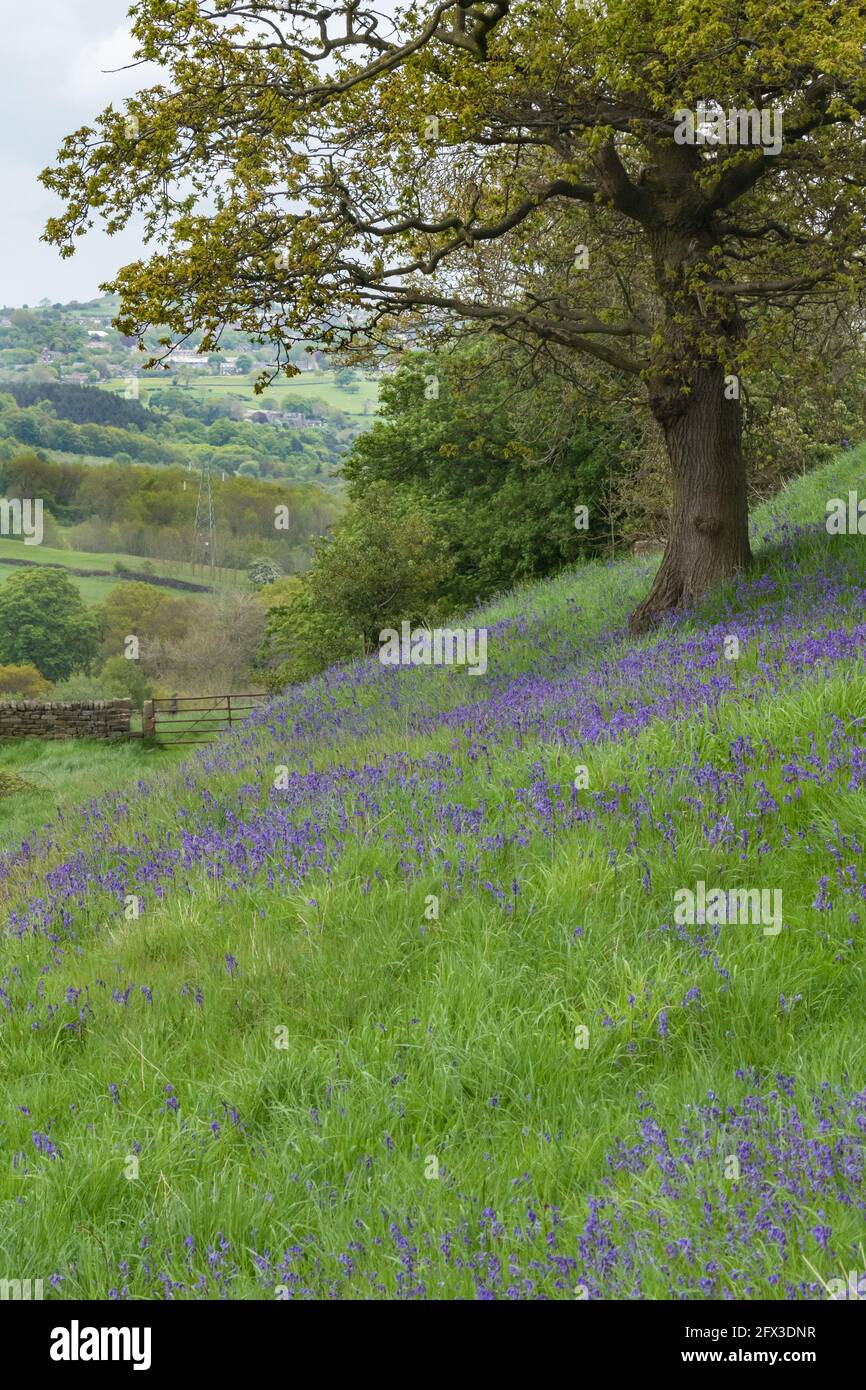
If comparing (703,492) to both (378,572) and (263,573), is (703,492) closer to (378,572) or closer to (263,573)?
(378,572)

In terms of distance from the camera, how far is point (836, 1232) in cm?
289

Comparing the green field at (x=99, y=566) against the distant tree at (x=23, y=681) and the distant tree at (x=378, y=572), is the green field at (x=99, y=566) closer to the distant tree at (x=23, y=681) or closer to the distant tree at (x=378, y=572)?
the distant tree at (x=23, y=681)

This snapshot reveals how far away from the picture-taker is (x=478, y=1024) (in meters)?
4.22

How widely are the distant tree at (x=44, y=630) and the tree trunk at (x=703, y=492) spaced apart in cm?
7569

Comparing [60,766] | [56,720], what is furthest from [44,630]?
[60,766]

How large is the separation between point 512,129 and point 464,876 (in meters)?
9.24

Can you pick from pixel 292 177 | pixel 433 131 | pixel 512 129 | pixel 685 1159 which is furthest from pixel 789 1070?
pixel 512 129

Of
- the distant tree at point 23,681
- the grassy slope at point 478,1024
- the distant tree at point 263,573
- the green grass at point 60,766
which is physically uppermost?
the distant tree at point 263,573

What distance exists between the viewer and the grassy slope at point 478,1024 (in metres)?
3.17

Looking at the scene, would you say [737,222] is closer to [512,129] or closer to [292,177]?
[512,129]

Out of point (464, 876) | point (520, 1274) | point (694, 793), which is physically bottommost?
point (520, 1274)

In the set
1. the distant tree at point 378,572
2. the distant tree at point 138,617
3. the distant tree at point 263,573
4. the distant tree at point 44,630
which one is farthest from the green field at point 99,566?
the distant tree at point 378,572

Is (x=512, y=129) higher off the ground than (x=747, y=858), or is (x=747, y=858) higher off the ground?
(x=512, y=129)

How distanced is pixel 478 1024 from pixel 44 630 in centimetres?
8519
